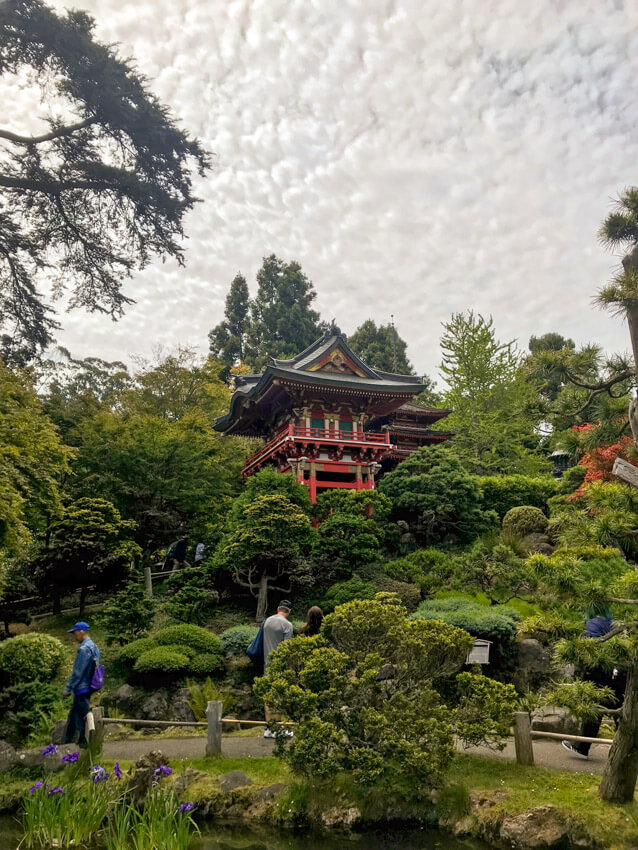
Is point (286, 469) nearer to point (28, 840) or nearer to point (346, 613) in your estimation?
point (346, 613)

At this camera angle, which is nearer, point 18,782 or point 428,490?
point 18,782

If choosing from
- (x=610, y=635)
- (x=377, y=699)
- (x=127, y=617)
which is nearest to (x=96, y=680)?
(x=377, y=699)

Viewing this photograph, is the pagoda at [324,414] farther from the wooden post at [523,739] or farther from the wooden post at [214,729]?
the wooden post at [523,739]

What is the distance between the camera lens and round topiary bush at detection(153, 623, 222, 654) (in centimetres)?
1046

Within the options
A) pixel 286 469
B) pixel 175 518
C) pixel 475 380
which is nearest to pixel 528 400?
pixel 175 518

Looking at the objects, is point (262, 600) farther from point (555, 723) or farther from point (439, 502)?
point (555, 723)

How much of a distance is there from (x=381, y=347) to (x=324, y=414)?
24977 mm

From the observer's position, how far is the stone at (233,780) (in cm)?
552

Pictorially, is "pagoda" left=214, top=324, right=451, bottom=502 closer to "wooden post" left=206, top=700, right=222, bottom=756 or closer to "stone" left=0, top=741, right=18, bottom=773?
"wooden post" left=206, top=700, right=222, bottom=756

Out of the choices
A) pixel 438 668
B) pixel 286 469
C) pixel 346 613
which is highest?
pixel 286 469

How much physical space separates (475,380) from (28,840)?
2483cm

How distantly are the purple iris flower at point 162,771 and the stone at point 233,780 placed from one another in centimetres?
56

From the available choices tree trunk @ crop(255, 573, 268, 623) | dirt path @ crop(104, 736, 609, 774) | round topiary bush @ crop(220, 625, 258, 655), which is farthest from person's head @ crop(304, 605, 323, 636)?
tree trunk @ crop(255, 573, 268, 623)

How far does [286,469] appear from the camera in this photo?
20656 mm
